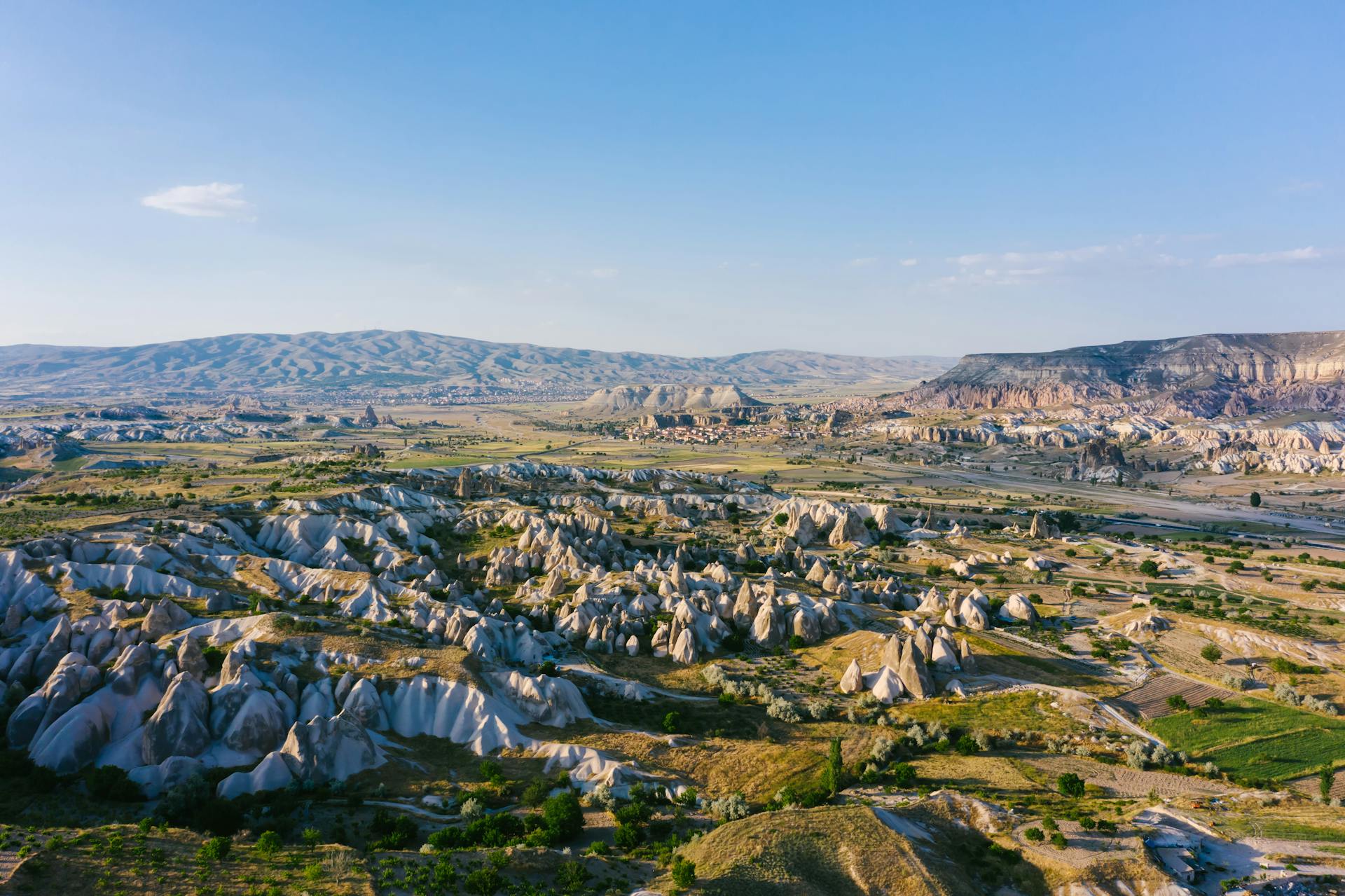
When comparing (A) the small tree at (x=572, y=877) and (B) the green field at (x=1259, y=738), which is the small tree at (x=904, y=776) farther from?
→ (A) the small tree at (x=572, y=877)

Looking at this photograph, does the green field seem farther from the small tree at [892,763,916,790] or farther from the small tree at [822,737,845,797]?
the small tree at [822,737,845,797]

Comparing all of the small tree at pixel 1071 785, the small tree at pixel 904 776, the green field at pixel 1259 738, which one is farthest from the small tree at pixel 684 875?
the green field at pixel 1259 738

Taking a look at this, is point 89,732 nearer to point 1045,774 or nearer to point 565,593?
point 565,593

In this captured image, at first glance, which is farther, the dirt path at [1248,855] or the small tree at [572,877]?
the dirt path at [1248,855]

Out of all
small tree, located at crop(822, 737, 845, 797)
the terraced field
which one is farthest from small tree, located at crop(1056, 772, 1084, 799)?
the terraced field

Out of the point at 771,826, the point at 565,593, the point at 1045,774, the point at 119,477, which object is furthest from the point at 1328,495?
the point at 119,477

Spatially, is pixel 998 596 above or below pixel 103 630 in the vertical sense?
below
